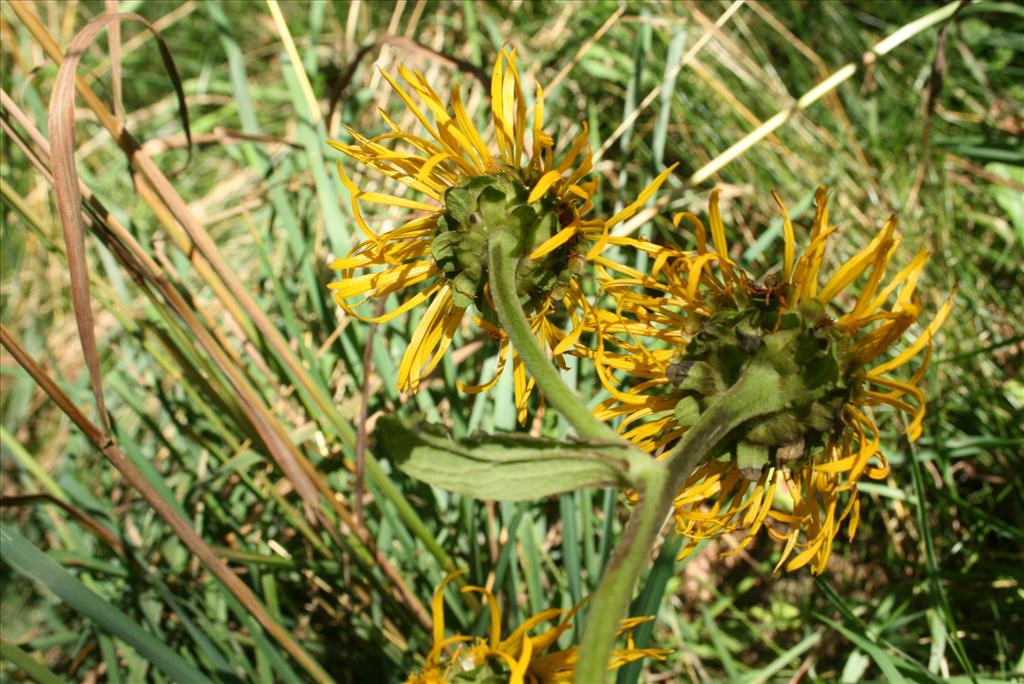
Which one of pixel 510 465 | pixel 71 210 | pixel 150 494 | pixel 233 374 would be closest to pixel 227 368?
pixel 233 374

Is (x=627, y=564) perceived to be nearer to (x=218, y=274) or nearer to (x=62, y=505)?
(x=62, y=505)

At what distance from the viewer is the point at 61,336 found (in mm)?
2768

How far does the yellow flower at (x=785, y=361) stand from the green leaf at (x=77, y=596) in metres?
0.72

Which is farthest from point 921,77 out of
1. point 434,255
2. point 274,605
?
point 274,605

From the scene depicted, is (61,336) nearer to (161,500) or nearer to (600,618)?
(161,500)

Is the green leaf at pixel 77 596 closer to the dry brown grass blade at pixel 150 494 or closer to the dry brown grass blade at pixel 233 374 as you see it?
the dry brown grass blade at pixel 150 494

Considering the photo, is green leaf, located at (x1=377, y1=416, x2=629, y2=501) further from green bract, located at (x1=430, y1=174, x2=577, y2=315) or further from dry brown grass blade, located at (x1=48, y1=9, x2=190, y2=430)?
dry brown grass blade, located at (x1=48, y1=9, x2=190, y2=430)

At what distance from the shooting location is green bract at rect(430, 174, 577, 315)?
3.77 ft

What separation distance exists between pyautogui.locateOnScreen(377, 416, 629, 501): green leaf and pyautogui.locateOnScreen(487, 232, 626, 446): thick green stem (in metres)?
0.03

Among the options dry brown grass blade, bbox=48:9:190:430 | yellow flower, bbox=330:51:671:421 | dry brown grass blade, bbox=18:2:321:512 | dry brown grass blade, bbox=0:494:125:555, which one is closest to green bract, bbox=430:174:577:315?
yellow flower, bbox=330:51:671:421

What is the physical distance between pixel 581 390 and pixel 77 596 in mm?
1034

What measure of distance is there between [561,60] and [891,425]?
117cm

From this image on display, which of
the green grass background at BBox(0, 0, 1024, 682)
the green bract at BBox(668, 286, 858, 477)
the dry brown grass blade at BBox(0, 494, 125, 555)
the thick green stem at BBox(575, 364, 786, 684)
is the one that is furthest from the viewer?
the green grass background at BBox(0, 0, 1024, 682)

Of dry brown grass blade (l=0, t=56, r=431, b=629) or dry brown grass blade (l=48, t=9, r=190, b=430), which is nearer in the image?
dry brown grass blade (l=48, t=9, r=190, b=430)
